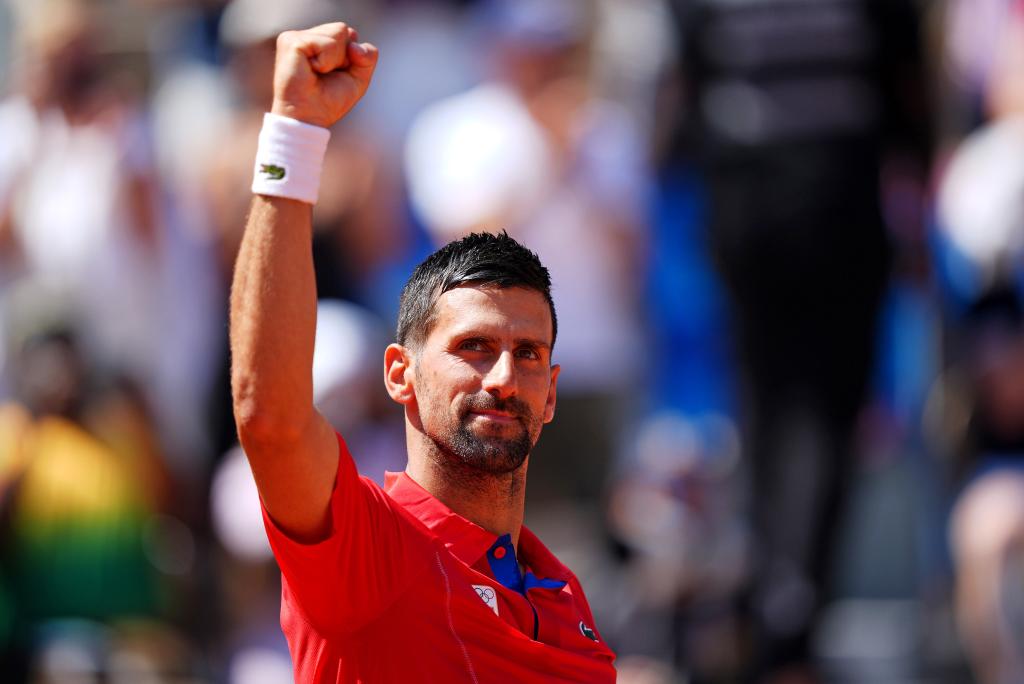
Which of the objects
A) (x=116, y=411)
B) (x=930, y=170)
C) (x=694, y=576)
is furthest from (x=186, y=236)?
(x=930, y=170)

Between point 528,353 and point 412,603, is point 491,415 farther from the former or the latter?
point 412,603

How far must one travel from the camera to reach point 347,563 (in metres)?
2.36

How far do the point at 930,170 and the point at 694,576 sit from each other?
210 centimetres

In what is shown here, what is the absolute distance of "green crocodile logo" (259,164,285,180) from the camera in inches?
92.4

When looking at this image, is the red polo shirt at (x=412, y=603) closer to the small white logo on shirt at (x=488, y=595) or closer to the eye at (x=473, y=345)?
the small white logo on shirt at (x=488, y=595)

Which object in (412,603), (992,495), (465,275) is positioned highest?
(992,495)

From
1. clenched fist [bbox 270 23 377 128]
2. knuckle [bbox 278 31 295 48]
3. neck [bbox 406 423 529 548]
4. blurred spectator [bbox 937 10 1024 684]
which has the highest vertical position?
blurred spectator [bbox 937 10 1024 684]

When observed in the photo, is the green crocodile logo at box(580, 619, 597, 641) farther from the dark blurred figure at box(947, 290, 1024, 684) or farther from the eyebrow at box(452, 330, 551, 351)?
the dark blurred figure at box(947, 290, 1024, 684)

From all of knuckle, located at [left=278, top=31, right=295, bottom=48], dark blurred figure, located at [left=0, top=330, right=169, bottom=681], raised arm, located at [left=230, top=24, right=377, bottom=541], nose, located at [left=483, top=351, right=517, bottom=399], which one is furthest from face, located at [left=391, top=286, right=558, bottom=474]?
Answer: dark blurred figure, located at [left=0, top=330, right=169, bottom=681]

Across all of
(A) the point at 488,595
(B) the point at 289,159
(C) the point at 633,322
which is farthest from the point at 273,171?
(C) the point at 633,322

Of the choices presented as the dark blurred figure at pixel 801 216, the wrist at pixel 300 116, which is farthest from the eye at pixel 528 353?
the dark blurred figure at pixel 801 216

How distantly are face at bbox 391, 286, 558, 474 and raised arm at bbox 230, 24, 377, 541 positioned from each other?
0.27 m

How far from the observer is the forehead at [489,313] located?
258 cm

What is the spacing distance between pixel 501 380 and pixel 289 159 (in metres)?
0.48
